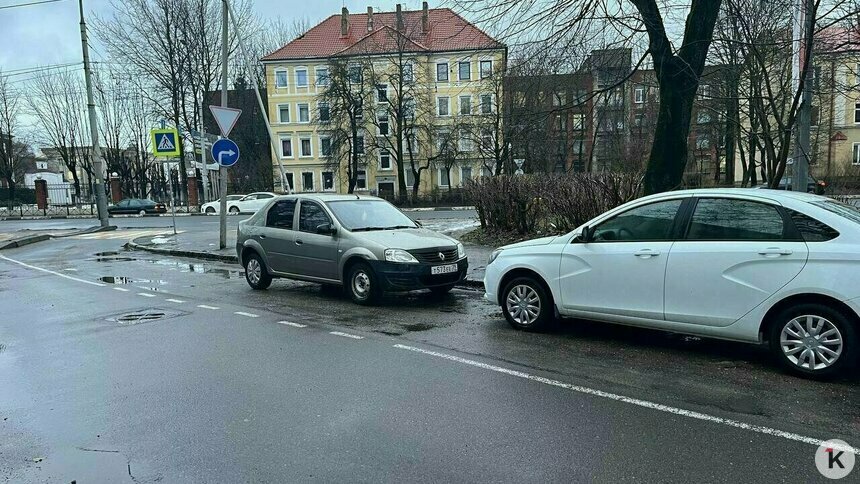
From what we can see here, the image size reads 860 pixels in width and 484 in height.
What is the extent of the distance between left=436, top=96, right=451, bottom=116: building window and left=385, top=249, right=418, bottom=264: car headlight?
55.6 m

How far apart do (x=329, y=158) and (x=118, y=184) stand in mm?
18795

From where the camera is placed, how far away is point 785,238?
16.7ft

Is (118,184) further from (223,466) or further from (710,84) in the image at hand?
(223,466)

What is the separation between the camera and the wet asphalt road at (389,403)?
3551mm

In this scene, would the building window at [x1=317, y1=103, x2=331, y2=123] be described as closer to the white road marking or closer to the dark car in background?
the dark car in background

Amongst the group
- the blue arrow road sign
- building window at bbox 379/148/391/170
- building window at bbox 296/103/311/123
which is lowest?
the blue arrow road sign

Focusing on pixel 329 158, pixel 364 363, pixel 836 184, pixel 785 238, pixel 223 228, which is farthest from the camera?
pixel 329 158

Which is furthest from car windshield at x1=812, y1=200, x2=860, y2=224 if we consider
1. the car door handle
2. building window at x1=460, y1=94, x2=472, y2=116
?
building window at x1=460, y1=94, x2=472, y2=116

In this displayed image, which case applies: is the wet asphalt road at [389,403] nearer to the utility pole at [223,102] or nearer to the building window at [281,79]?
the utility pole at [223,102]

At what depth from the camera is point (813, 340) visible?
192 inches

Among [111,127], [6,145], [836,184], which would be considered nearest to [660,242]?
[836,184]

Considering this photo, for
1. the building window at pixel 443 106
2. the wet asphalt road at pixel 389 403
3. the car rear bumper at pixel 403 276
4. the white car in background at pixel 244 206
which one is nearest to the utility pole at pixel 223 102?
the wet asphalt road at pixel 389 403

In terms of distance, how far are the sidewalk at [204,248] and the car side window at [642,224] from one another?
13.3 ft

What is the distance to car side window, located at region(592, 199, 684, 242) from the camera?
584 centimetres
